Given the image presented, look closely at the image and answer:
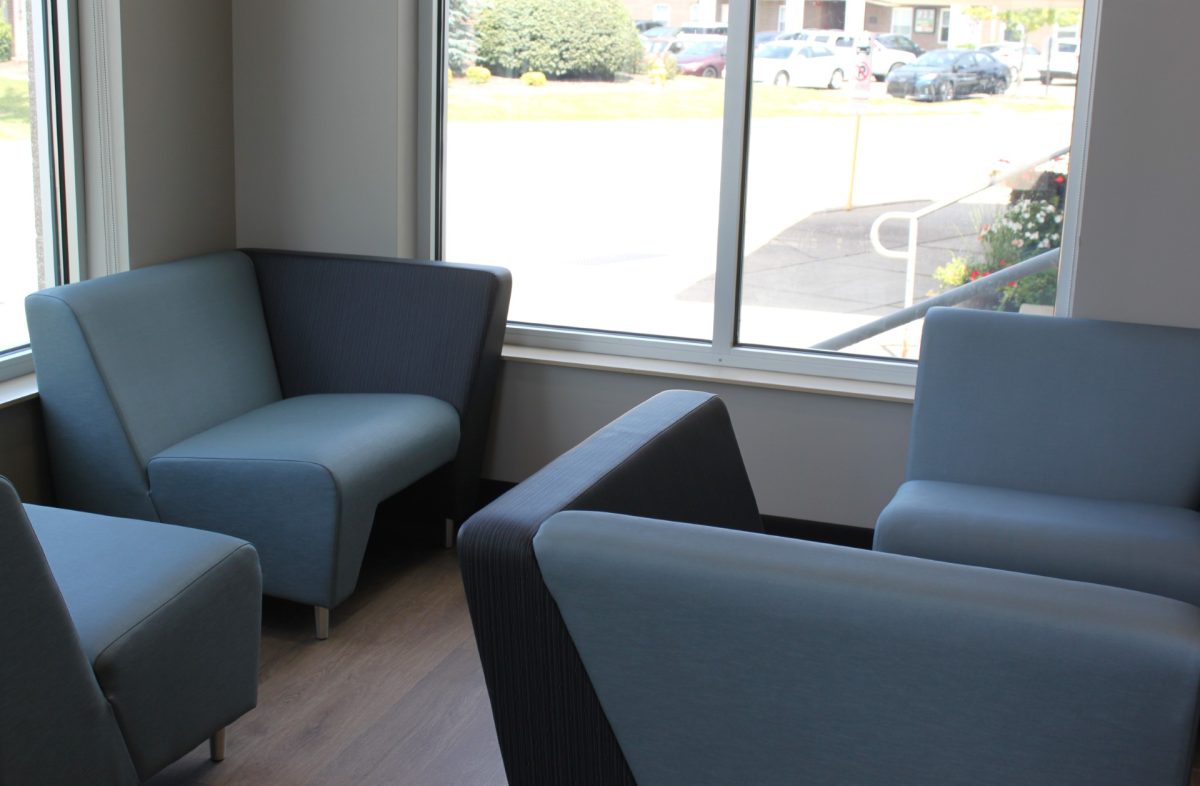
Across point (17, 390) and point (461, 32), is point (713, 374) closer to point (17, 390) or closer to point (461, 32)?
Result: point (461, 32)

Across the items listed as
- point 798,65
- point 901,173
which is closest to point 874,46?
point 798,65

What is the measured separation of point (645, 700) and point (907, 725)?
354 mm

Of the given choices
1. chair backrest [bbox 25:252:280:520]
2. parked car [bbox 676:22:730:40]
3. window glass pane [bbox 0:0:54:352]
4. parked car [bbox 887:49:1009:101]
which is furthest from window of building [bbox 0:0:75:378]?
parked car [bbox 887:49:1009:101]

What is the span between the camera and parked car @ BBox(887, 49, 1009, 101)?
346 centimetres

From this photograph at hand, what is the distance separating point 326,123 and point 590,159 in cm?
85

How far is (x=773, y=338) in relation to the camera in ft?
12.6

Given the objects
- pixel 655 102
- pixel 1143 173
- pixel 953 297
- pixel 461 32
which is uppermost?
pixel 461 32

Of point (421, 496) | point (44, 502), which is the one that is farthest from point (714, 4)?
point (44, 502)

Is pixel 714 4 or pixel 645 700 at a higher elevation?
pixel 714 4

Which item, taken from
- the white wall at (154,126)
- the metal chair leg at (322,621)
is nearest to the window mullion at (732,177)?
the metal chair leg at (322,621)

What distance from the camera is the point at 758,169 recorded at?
377cm

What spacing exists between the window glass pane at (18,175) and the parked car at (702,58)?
5.99ft

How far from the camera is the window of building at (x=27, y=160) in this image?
11.0 feet

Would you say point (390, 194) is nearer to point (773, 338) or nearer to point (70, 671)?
point (773, 338)
